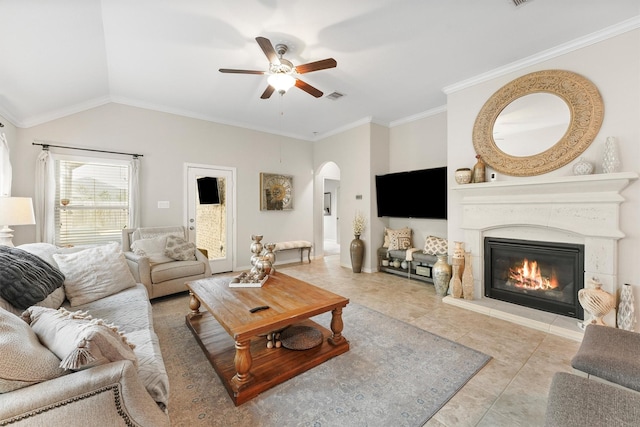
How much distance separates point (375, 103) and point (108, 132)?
4153mm

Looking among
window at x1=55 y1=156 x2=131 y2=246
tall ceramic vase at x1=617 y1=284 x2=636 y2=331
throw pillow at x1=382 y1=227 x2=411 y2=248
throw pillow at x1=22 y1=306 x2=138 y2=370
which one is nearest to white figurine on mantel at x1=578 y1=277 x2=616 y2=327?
tall ceramic vase at x1=617 y1=284 x2=636 y2=331

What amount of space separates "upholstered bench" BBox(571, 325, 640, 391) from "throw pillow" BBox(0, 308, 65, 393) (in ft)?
7.75

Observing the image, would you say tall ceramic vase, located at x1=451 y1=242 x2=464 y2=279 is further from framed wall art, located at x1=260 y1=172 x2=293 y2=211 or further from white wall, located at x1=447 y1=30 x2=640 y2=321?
framed wall art, located at x1=260 y1=172 x2=293 y2=211

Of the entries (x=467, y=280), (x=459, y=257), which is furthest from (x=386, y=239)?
(x=467, y=280)

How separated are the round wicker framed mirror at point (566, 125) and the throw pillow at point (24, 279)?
4420 millimetres

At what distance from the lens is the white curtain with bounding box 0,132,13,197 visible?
2.99m

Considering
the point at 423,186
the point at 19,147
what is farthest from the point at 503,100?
the point at 19,147

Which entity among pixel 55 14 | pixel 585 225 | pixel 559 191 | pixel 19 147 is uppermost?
pixel 55 14

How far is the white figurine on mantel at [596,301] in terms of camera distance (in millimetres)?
2344

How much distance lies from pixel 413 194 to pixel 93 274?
436cm

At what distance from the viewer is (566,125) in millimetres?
2768

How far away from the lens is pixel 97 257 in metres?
2.47

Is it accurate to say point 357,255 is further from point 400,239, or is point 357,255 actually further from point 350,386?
point 350,386

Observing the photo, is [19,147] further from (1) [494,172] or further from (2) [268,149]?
(1) [494,172]
